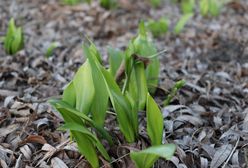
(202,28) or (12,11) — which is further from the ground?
(12,11)

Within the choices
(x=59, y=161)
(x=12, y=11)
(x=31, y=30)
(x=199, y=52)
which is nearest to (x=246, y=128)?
(x=59, y=161)

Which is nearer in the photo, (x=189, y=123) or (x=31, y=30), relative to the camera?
(x=189, y=123)

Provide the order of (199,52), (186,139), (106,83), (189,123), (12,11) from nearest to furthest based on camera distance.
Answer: (106,83) → (186,139) → (189,123) → (199,52) → (12,11)

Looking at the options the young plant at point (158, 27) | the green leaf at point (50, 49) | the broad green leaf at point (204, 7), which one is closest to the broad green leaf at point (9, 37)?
the green leaf at point (50, 49)

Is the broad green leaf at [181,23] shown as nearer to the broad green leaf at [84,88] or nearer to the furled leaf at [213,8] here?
the furled leaf at [213,8]

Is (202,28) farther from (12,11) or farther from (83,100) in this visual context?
(83,100)

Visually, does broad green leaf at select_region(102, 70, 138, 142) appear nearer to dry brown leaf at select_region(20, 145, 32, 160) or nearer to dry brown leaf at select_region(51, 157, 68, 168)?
dry brown leaf at select_region(51, 157, 68, 168)

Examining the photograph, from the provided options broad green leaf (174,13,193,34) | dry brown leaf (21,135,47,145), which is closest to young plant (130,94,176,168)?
dry brown leaf (21,135,47,145)

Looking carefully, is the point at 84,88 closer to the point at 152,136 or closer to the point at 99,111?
the point at 99,111
